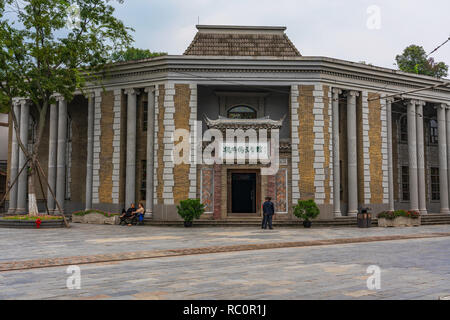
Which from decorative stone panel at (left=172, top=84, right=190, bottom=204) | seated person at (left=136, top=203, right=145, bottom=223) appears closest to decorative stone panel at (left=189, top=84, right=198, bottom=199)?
decorative stone panel at (left=172, top=84, right=190, bottom=204)

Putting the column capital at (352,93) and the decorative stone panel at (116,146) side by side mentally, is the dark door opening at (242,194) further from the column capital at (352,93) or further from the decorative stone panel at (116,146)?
the column capital at (352,93)

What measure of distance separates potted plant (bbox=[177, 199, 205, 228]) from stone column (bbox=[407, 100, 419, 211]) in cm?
1352

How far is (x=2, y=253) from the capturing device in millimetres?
11672

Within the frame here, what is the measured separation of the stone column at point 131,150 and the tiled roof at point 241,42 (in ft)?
13.4

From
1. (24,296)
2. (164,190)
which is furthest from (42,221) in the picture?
(24,296)

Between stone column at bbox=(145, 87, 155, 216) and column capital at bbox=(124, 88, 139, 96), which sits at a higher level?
column capital at bbox=(124, 88, 139, 96)

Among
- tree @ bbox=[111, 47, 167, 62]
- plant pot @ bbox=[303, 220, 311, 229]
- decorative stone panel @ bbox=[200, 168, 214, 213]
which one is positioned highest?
tree @ bbox=[111, 47, 167, 62]

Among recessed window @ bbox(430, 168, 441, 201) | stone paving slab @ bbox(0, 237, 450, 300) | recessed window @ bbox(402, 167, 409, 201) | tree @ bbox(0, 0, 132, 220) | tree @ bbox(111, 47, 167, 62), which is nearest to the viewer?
stone paving slab @ bbox(0, 237, 450, 300)

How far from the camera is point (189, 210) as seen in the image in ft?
71.7

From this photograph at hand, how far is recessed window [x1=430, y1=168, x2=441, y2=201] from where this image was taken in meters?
30.5

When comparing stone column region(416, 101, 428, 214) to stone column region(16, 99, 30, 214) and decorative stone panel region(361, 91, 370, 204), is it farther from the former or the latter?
stone column region(16, 99, 30, 214)

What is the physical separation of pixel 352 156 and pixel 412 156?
471 cm

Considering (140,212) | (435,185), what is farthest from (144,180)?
(435,185)

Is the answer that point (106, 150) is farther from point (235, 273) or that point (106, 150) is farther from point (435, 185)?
point (435, 185)
